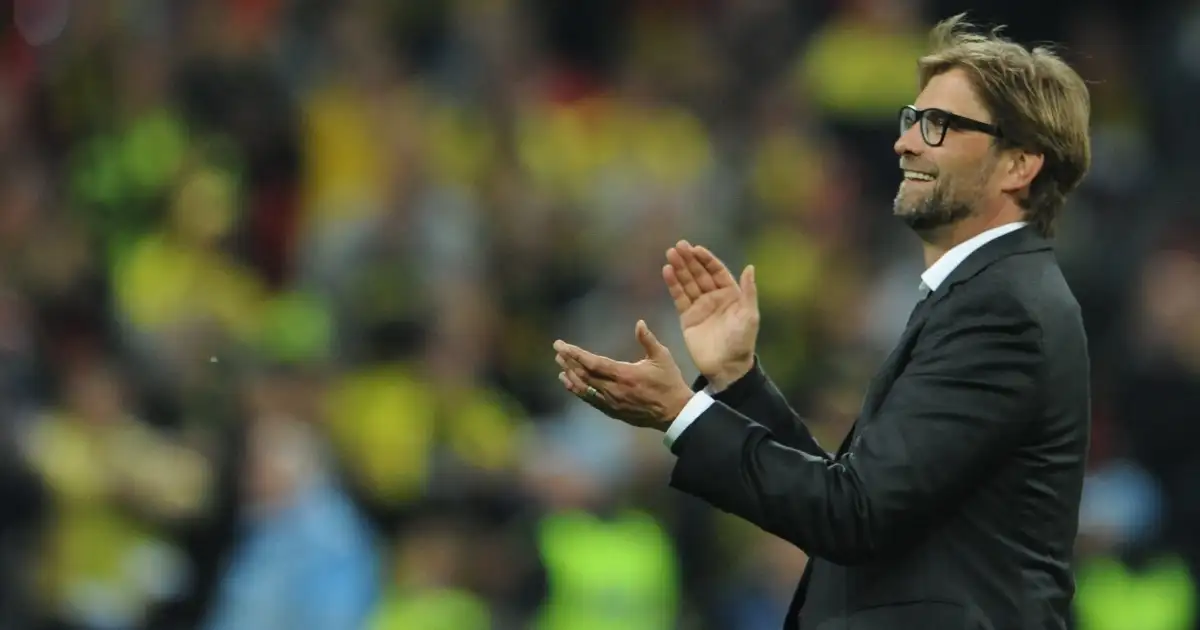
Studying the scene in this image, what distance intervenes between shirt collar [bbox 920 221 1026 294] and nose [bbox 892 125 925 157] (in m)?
0.16

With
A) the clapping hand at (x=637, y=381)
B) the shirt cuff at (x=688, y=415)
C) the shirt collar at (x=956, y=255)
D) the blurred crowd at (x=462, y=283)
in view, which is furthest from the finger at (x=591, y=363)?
the blurred crowd at (x=462, y=283)

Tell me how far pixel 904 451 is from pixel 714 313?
1.55ft

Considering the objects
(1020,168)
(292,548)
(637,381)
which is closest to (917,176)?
(1020,168)

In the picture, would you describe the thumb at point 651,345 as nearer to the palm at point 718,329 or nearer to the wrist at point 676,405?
the wrist at point 676,405

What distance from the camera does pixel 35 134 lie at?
336 inches

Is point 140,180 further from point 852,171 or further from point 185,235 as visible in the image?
point 852,171

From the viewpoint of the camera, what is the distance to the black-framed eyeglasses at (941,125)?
3.10 meters

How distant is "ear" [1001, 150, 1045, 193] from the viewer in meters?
3.11

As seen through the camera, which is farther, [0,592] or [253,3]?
[253,3]

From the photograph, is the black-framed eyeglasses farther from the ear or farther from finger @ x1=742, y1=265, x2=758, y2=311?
finger @ x1=742, y1=265, x2=758, y2=311

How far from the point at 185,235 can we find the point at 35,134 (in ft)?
3.70

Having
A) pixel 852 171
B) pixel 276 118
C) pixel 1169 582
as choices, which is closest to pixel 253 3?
pixel 276 118

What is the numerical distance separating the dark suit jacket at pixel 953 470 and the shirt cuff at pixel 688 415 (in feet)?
0.04

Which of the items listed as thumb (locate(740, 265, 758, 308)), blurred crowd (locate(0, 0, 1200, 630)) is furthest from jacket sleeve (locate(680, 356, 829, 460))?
blurred crowd (locate(0, 0, 1200, 630))
